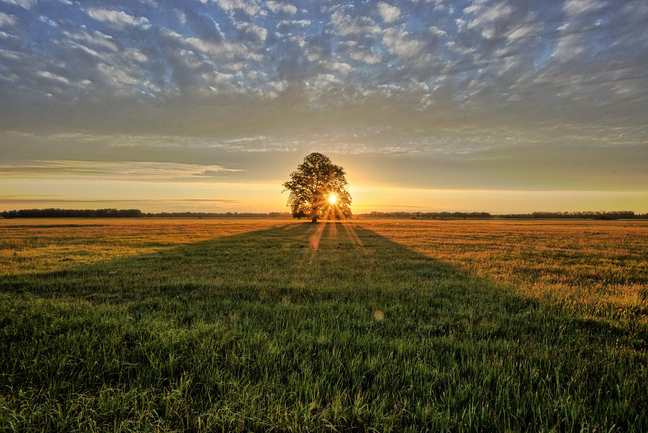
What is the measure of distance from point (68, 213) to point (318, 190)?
458 ft

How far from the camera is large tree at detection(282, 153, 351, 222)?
57531 millimetres

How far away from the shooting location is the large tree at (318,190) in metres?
57.5

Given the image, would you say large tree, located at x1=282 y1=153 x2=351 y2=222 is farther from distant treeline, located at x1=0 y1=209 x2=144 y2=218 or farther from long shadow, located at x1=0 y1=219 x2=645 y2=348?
distant treeline, located at x1=0 y1=209 x2=144 y2=218

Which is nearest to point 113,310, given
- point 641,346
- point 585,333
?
point 585,333

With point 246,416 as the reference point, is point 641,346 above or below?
below

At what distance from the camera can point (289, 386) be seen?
120 inches

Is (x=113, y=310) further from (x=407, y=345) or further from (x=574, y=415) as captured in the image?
(x=574, y=415)

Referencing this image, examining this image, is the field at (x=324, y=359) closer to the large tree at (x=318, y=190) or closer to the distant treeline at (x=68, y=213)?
the large tree at (x=318, y=190)

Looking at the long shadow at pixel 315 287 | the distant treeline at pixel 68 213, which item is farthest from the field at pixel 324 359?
the distant treeline at pixel 68 213

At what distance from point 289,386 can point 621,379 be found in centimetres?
387

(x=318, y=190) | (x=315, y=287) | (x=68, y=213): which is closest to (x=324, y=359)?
(x=315, y=287)

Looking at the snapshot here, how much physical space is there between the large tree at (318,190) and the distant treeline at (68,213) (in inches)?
4459

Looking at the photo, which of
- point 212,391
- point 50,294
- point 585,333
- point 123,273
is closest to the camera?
point 212,391

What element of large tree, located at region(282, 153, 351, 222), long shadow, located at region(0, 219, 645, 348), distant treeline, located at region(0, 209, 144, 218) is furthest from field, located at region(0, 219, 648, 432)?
distant treeline, located at region(0, 209, 144, 218)
